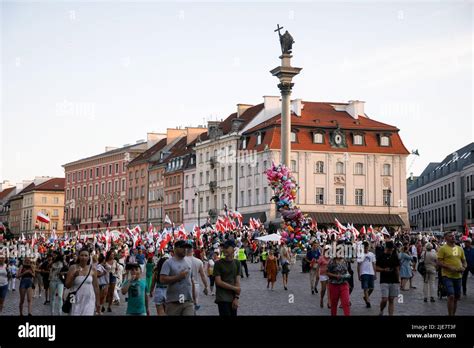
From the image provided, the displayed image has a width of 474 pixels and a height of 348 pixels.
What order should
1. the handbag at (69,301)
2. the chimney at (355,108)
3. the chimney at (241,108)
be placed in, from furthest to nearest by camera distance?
1. the chimney at (241,108)
2. the chimney at (355,108)
3. the handbag at (69,301)

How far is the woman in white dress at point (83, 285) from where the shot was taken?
11.1m

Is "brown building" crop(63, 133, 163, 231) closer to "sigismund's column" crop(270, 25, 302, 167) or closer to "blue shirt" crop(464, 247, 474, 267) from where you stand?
"sigismund's column" crop(270, 25, 302, 167)

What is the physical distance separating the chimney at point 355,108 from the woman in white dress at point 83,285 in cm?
6655

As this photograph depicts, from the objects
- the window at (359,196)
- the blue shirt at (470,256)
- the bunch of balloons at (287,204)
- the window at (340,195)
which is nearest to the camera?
the blue shirt at (470,256)

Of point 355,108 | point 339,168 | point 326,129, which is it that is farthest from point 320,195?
point 355,108

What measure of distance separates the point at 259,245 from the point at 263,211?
26.5 meters

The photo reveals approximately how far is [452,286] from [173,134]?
90.4 metres

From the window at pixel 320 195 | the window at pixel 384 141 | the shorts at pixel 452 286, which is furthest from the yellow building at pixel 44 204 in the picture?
the shorts at pixel 452 286

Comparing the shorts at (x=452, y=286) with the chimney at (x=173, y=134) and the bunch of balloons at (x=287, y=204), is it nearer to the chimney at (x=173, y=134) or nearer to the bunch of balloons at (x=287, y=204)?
the bunch of balloons at (x=287, y=204)

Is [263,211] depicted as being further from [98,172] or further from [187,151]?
[98,172]

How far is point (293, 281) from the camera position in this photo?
3105 centimetres

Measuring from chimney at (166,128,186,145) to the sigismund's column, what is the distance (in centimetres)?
5251

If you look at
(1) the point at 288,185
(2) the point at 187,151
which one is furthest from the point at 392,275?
(2) the point at 187,151

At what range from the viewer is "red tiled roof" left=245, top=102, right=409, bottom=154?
72625 millimetres
